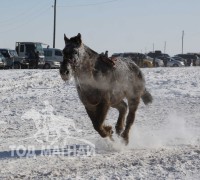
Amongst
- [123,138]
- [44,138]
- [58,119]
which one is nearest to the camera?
[123,138]

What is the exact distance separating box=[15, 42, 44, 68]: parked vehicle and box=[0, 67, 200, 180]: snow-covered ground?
905 inches

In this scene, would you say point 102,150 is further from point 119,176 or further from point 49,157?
point 119,176

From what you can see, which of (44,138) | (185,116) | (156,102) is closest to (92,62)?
(44,138)

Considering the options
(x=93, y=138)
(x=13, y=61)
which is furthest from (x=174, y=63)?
(x=93, y=138)

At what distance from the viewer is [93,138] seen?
9078 mm

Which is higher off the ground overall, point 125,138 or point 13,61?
point 13,61

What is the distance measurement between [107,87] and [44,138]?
2.03 metres

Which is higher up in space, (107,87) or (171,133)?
(107,87)

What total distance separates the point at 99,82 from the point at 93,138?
6.02ft

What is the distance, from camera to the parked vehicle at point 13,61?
136 feet

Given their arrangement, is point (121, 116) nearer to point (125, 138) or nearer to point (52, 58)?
point (125, 138)

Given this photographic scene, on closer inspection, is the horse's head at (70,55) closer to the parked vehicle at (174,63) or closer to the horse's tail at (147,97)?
the horse's tail at (147,97)

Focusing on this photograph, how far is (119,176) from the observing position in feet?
18.6

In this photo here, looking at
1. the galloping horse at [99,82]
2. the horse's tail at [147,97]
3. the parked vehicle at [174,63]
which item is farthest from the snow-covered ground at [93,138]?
the parked vehicle at [174,63]
